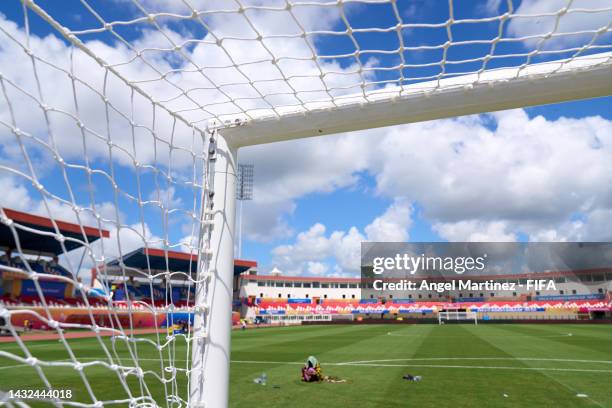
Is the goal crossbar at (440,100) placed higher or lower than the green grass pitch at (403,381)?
higher

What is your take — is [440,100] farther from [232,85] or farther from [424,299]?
[424,299]

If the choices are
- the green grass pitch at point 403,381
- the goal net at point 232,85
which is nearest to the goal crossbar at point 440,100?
the goal net at point 232,85

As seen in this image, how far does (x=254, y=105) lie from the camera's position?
116 inches

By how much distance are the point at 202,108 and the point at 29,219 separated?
25.1m

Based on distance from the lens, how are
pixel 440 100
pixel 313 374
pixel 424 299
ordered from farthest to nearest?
pixel 424 299 → pixel 313 374 → pixel 440 100

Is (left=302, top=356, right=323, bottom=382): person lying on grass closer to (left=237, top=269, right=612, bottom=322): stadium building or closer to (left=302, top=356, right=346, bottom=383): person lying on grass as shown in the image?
(left=302, top=356, right=346, bottom=383): person lying on grass

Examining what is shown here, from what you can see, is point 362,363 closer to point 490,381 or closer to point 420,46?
point 490,381

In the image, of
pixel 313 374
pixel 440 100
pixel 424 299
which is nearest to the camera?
pixel 440 100

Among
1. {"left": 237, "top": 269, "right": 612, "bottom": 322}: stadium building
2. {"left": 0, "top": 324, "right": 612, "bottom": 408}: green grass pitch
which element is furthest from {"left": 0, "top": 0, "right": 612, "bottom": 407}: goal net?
{"left": 237, "top": 269, "right": 612, "bottom": 322}: stadium building

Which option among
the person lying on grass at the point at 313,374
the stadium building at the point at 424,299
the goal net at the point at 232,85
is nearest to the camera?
the goal net at the point at 232,85

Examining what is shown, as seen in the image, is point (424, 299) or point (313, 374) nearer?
point (313, 374)

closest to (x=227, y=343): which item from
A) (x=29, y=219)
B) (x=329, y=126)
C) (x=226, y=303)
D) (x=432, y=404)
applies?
A: (x=226, y=303)

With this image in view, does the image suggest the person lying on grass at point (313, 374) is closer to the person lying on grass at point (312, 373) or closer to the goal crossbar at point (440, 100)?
the person lying on grass at point (312, 373)

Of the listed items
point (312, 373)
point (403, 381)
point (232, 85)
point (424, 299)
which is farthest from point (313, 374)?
point (424, 299)
